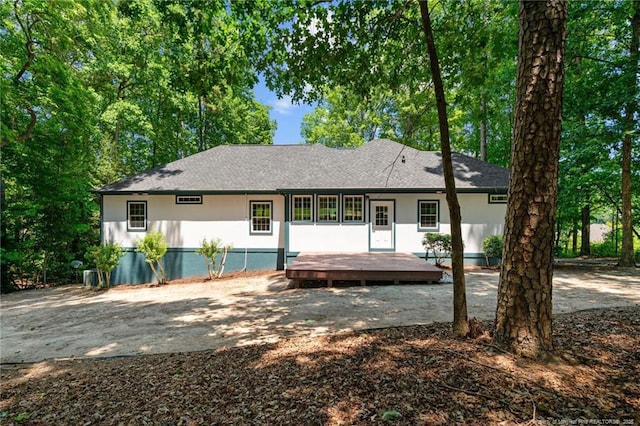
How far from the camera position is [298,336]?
A: 4.22 m

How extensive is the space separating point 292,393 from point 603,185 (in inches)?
577

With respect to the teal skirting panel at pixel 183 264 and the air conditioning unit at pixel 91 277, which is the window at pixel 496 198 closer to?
the teal skirting panel at pixel 183 264

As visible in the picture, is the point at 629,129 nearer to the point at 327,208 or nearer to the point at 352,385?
the point at 327,208

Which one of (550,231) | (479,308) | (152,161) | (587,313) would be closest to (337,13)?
(550,231)

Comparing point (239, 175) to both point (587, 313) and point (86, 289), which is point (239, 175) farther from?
point (587, 313)

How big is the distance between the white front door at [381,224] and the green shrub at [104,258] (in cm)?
954

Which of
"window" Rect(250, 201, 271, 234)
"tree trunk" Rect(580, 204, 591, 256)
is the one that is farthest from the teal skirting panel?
"tree trunk" Rect(580, 204, 591, 256)

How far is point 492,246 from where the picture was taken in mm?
10141

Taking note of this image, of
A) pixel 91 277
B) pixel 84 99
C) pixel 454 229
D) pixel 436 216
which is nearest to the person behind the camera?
pixel 454 229

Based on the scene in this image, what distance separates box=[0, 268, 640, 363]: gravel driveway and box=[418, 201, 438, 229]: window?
2.68 meters

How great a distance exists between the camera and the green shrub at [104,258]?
33.1 feet

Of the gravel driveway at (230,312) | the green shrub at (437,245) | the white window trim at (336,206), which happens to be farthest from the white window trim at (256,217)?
the green shrub at (437,245)

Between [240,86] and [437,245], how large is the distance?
27.5ft

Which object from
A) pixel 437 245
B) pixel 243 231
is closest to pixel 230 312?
pixel 243 231
